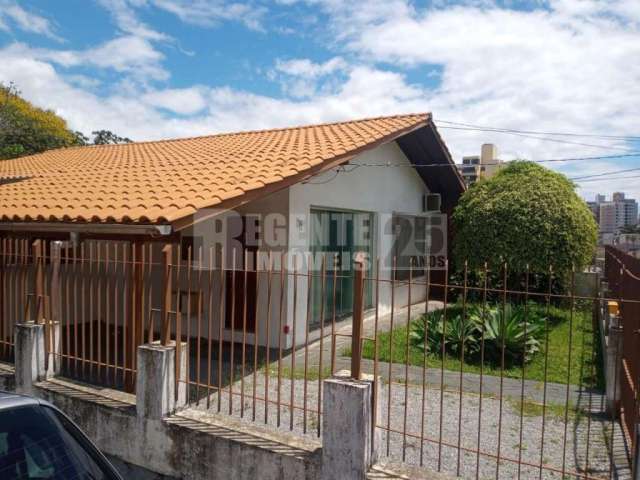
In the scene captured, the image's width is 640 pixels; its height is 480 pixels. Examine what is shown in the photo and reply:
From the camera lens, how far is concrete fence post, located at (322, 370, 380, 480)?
3.44 meters

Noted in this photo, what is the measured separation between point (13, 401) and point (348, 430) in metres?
2.03

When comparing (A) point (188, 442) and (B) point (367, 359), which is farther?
(B) point (367, 359)

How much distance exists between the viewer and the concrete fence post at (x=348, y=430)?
3.44m

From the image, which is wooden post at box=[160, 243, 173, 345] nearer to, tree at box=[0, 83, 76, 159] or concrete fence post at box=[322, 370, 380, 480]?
concrete fence post at box=[322, 370, 380, 480]

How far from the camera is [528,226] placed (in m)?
10.6

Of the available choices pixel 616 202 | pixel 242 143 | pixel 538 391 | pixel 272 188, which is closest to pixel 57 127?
pixel 242 143

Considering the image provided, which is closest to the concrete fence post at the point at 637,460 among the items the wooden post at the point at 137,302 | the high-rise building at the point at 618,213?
the wooden post at the point at 137,302

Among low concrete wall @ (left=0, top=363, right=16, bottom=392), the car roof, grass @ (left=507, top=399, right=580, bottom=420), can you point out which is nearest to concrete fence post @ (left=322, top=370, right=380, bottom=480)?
the car roof

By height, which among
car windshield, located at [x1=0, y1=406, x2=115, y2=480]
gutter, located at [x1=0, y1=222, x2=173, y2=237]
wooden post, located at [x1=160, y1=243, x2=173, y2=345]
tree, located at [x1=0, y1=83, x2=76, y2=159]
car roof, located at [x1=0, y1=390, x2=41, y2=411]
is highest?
tree, located at [x1=0, y1=83, x2=76, y2=159]

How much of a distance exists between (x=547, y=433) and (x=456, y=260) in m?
7.22

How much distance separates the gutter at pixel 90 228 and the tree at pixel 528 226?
7.72 meters

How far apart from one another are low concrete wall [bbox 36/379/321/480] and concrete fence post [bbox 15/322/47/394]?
0.34 meters

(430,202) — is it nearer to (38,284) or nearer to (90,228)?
(90,228)

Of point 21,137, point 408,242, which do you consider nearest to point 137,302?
point 408,242
